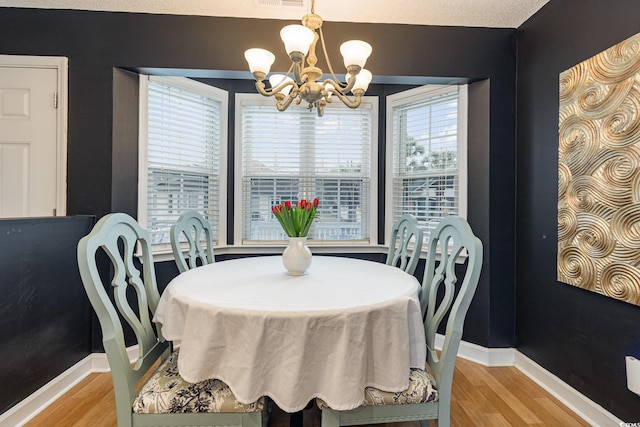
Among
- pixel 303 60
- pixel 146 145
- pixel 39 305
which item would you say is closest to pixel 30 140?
pixel 146 145

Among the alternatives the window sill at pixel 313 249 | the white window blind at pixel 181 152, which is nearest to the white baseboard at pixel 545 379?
the window sill at pixel 313 249

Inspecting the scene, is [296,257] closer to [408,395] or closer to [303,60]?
[408,395]

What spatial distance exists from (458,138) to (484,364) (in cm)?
179

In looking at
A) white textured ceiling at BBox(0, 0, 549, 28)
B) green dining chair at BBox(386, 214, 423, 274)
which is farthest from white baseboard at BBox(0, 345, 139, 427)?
white textured ceiling at BBox(0, 0, 549, 28)

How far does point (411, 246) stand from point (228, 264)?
1760mm

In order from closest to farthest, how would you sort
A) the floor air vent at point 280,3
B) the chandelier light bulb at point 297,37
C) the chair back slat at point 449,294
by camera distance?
the chair back slat at point 449,294 < the chandelier light bulb at point 297,37 < the floor air vent at point 280,3

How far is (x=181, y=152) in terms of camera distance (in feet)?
9.58

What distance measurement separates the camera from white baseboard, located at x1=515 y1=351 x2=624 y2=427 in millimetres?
1799

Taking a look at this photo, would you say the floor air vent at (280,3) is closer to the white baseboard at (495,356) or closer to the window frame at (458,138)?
the window frame at (458,138)

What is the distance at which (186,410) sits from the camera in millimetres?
1212

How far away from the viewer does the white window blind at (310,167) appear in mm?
3236

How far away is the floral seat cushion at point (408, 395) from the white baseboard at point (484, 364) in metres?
1.22

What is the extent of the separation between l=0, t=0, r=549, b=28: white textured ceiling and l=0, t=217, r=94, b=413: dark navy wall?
1.53m

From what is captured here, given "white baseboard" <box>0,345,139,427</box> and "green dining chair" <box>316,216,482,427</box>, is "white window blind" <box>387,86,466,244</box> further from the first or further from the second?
"white baseboard" <box>0,345,139,427</box>
